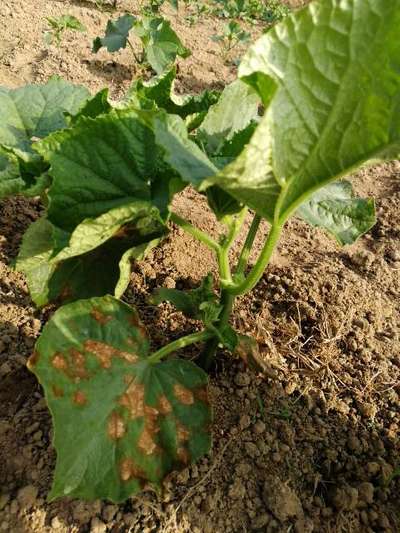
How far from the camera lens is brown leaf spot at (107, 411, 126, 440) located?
1549 millimetres

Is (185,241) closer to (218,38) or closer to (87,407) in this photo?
(87,407)

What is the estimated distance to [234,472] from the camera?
6.11 ft

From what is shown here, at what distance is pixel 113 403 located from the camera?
159cm

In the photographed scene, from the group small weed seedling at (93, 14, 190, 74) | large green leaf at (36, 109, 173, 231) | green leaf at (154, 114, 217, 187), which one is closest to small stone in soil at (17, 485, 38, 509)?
large green leaf at (36, 109, 173, 231)

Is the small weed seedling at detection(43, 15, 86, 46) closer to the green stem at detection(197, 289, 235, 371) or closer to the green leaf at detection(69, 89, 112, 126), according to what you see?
the green leaf at detection(69, 89, 112, 126)

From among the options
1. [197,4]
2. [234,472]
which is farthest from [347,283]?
[197,4]

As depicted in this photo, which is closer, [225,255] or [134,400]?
[134,400]

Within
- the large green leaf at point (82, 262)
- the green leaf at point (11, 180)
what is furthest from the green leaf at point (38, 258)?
the green leaf at point (11, 180)

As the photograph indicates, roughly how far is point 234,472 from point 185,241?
108 centimetres

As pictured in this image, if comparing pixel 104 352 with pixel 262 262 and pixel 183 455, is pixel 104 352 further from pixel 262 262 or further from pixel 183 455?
pixel 262 262

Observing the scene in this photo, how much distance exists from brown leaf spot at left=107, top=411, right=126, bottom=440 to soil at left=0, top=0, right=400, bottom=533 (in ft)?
1.07

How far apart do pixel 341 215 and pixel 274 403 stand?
0.76 meters

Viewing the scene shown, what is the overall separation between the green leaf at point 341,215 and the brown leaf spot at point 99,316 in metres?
Result: 0.67

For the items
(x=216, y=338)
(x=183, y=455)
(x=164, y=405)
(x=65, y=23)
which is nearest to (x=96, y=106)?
(x=216, y=338)
